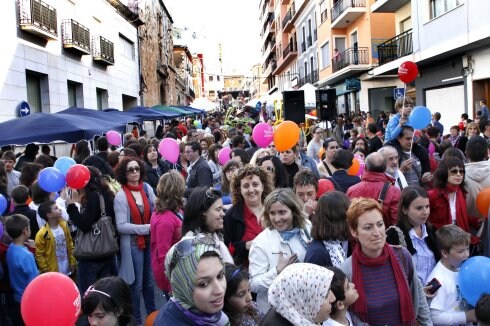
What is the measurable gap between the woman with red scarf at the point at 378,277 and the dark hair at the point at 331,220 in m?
0.25

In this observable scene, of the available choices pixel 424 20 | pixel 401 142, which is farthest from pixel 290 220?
pixel 424 20

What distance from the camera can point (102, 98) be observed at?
77.7ft

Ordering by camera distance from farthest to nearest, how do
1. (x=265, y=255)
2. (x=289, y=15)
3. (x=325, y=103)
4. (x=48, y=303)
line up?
(x=289, y=15) → (x=325, y=103) → (x=265, y=255) → (x=48, y=303)

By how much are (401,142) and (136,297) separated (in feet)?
11.8

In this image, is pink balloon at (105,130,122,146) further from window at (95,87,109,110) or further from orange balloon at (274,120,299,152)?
window at (95,87,109,110)

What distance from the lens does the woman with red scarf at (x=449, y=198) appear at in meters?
4.45

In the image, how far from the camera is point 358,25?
2723 centimetres

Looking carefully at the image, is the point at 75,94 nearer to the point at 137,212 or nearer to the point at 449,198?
the point at 137,212

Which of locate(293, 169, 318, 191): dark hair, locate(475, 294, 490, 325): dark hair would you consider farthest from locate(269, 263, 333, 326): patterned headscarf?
locate(293, 169, 318, 191): dark hair

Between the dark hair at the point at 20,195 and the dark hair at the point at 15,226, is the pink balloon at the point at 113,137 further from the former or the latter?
the dark hair at the point at 15,226

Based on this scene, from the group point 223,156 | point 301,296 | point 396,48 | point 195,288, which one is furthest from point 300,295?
point 396,48

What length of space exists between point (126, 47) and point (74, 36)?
1076 cm

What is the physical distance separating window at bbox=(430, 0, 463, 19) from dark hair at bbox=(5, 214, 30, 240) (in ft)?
47.9

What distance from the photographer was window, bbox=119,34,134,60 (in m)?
27.4
